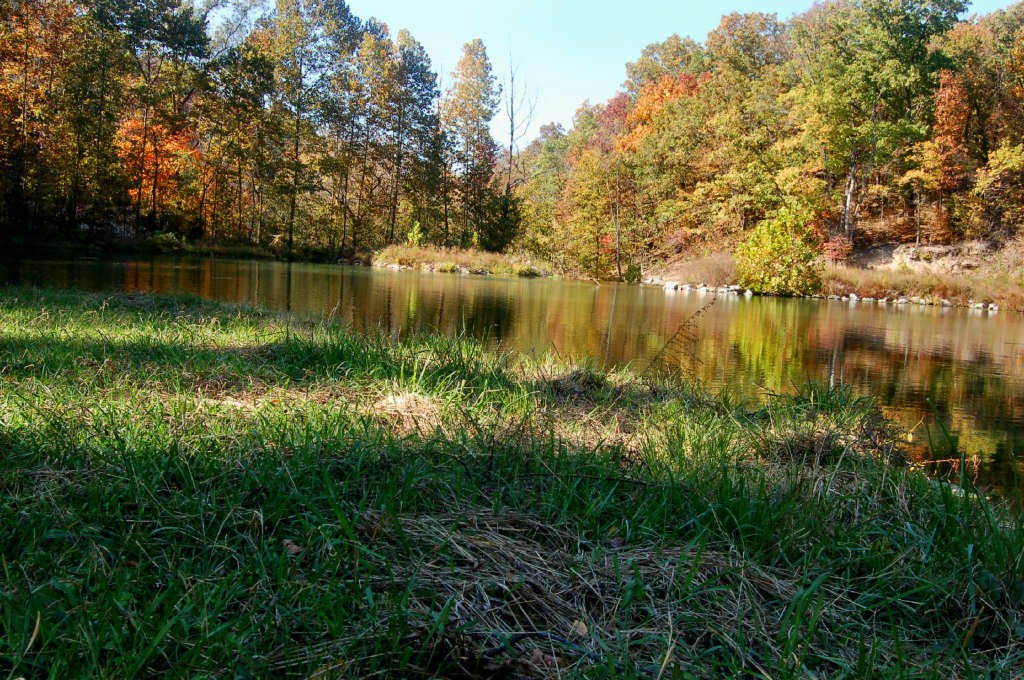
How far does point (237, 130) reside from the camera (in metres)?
28.5

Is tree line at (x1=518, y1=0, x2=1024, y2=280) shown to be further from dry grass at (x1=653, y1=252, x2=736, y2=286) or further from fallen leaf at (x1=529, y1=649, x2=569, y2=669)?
fallen leaf at (x1=529, y1=649, x2=569, y2=669)

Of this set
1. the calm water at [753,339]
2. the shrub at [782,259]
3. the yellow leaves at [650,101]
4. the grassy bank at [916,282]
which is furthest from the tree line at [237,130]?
the shrub at [782,259]

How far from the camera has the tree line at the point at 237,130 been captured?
2036cm

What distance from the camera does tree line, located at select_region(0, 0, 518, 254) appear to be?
66.8 ft

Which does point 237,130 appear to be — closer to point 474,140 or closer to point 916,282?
point 474,140

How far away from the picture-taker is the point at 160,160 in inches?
1085

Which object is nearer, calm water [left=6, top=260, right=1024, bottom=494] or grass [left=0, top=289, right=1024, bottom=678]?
grass [left=0, top=289, right=1024, bottom=678]

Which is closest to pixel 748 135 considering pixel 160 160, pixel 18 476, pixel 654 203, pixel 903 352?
pixel 654 203

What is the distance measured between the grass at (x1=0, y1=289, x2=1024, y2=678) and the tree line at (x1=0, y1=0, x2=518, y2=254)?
19.3 metres

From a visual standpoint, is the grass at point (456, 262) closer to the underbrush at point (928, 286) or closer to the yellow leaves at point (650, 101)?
the underbrush at point (928, 286)

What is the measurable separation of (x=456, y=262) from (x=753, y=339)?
1939 cm

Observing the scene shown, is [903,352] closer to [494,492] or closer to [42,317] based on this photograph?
[494,492]

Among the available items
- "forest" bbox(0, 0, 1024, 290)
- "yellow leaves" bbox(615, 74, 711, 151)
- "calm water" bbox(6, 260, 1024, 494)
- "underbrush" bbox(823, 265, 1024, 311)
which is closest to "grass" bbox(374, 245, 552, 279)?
"forest" bbox(0, 0, 1024, 290)

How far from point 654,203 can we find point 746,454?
3224 cm
